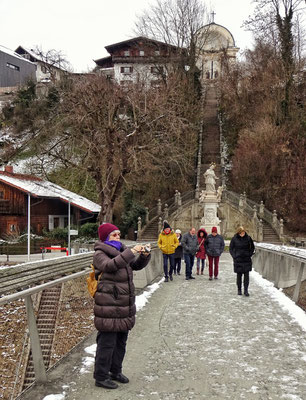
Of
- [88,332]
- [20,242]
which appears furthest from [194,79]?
[88,332]

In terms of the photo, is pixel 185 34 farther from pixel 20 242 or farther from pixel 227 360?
pixel 227 360

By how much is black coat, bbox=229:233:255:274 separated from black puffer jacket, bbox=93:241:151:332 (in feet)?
19.1

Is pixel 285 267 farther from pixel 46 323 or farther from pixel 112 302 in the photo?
pixel 46 323

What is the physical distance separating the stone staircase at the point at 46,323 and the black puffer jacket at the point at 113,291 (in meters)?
0.64

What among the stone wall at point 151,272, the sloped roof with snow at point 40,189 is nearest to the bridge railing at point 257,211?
the sloped roof with snow at point 40,189

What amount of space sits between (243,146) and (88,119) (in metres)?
22.3

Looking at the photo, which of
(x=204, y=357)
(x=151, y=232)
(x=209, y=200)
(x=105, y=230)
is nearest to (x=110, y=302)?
(x=105, y=230)

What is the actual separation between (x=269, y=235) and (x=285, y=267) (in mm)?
23604

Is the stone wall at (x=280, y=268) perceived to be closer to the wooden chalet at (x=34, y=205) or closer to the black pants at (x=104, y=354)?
the black pants at (x=104, y=354)

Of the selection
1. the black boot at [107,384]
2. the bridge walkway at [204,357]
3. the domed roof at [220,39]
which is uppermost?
the domed roof at [220,39]

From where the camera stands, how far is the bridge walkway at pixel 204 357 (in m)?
4.48

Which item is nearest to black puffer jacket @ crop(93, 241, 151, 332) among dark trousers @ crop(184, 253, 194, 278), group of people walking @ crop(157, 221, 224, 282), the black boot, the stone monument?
the black boot

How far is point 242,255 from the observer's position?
33.3ft

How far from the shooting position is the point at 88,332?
21.4ft
